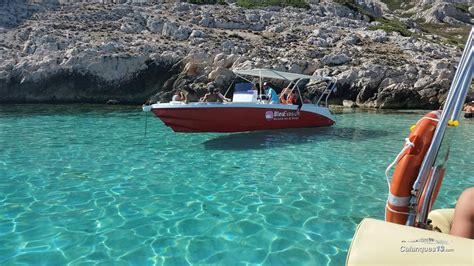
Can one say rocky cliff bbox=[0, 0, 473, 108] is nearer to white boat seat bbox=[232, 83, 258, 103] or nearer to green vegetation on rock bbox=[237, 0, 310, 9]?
green vegetation on rock bbox=[237, 0, 310, 9]

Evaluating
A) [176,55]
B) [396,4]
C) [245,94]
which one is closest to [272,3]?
[176,55]

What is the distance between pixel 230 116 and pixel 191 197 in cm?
724

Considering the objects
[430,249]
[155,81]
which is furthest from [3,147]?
[155,81]

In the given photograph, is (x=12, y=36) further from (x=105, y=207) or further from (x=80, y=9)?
(x=105, y=207)

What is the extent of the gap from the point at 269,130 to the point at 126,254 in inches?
460

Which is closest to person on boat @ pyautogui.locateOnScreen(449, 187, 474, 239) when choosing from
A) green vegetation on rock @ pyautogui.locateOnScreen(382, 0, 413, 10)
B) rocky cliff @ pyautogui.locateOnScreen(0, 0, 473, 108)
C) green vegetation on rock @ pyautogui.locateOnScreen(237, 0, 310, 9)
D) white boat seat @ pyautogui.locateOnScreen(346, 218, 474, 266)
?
white boat seat @ pyautogui.locateOnScreen(346, 218, 474, 266)

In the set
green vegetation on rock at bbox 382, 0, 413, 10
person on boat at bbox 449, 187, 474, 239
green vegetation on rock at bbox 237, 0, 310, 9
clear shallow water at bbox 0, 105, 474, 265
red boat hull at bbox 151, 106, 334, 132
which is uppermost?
green vegetation on rock at bbox 382, 0, 413, 10

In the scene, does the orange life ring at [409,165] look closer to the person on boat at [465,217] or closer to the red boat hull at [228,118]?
the person on boat at [465,217]

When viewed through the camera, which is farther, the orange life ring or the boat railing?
the orange life ring

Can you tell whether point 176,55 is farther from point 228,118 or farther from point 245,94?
point 228,118

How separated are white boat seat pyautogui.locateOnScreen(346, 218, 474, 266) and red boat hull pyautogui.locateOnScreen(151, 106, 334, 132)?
35.5 feet

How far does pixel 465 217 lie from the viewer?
11.6ft

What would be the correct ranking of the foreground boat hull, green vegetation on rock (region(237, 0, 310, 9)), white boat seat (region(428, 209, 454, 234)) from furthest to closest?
green vegetation on rock (region(237, 0, 310, 9)) < the foreground boat hull < white boat seat (region(428, 209, 454, 234))

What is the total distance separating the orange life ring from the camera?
406 centimetres
